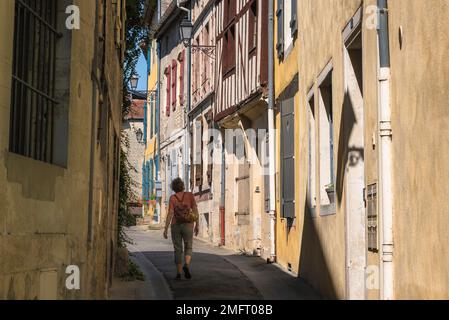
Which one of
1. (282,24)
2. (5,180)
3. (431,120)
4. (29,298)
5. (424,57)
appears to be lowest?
(29,298)

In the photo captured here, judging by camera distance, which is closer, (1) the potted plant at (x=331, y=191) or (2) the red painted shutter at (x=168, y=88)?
(1) the potted plant at (x=331, y=191)

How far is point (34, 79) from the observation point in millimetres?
5668

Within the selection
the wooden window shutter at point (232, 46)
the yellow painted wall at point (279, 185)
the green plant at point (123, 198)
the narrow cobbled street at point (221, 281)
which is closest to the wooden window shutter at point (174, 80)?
the wooden window shutter at point (232, 46)

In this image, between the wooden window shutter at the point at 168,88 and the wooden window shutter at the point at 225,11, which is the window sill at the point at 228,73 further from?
the wooden window shutter at the point at 168,88

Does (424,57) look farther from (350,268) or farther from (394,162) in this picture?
(350,268)

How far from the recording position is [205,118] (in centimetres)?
2277

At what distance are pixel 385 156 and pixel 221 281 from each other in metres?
4.82

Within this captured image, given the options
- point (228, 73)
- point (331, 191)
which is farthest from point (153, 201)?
point (331, 191)

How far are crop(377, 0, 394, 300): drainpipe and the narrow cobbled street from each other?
9.96 feet

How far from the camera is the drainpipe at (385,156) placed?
705 centimetres

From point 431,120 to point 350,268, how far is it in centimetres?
339

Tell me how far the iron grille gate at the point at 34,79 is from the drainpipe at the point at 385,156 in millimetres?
2789

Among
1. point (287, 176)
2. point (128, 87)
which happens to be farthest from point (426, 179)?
point (128, 87)

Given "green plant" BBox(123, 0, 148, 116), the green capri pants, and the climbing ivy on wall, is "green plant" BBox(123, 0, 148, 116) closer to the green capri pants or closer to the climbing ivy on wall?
the climbing ivy on wall
